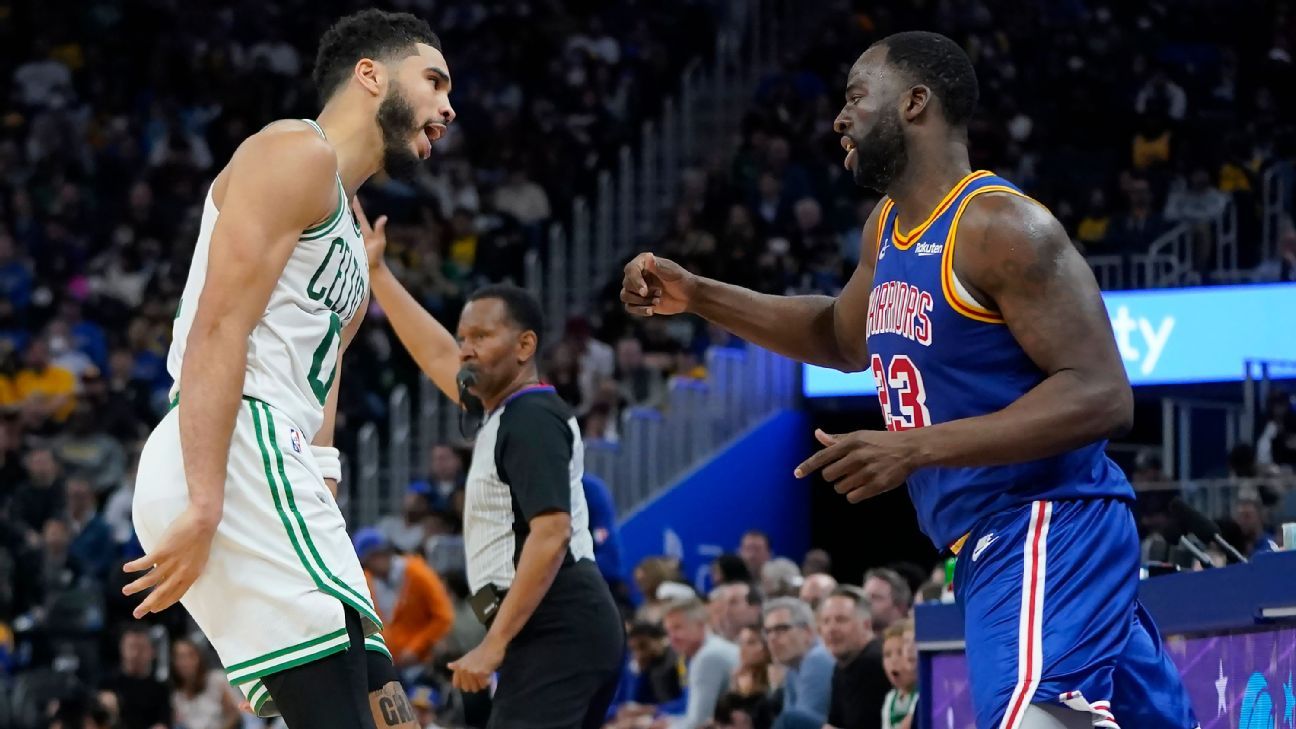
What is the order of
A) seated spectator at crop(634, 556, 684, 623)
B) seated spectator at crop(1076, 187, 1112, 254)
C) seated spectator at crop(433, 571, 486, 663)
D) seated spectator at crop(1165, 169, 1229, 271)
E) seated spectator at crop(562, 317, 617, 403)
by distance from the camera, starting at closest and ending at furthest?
seated spectator at crop(433, 571, 486, 663) < seated spectator at crop(634, 556, 684, 623) < seated spectator at crop(1165, 169, 1229, 271) < seated spectator at crop(562, 317, 617, 403) < seated spectator at crop(1076, 187, 1112, 254)

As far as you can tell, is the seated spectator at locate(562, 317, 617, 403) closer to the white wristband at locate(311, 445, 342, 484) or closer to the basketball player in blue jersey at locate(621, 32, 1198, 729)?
the white wristband at locate(311, 445, 342, 484)

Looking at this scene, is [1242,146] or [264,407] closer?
[264,407]

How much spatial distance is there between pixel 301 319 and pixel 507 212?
15.5 meters

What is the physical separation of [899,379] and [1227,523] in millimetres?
3495

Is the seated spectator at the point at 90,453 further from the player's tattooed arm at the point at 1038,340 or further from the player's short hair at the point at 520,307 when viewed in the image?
the player's tattooed arm at the point at 1038,340

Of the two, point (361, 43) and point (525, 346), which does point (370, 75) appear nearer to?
point (361, 43)

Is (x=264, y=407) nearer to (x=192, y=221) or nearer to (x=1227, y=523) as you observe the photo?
(x=1227, y=523)

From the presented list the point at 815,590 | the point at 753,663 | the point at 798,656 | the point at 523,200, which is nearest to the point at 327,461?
the point at 798,656

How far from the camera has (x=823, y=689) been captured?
29.3ft

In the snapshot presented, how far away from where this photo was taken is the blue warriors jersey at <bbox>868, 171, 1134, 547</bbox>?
4055mm

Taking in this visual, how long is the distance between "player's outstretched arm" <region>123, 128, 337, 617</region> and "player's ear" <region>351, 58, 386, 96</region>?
38 centimetres

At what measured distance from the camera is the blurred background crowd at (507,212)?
11570mm

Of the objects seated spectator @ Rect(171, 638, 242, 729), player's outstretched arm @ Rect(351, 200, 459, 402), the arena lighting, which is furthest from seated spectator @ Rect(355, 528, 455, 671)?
player's outstretched arm @ Rect(351, 200, 459, 402)

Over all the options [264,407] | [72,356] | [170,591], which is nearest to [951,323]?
[264,407]
